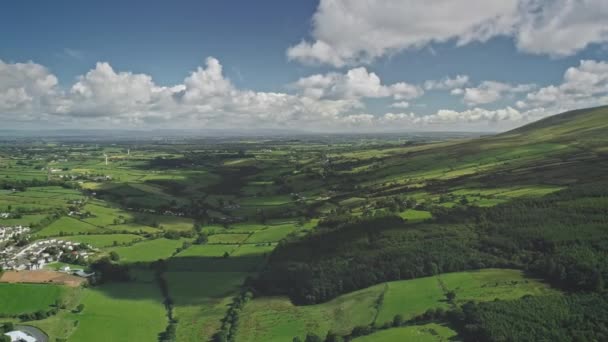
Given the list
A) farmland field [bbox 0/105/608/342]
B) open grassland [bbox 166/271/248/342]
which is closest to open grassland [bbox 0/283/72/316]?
farmland field [bbox 0/105/608/342]

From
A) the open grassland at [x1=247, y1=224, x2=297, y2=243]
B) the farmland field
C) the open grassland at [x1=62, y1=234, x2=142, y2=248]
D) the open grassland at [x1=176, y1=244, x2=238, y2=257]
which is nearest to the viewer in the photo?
the farmland field

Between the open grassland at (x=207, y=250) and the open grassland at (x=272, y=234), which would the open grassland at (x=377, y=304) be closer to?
the open grassland at (x=207, y=250)

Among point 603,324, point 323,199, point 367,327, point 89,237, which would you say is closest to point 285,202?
point 323,199

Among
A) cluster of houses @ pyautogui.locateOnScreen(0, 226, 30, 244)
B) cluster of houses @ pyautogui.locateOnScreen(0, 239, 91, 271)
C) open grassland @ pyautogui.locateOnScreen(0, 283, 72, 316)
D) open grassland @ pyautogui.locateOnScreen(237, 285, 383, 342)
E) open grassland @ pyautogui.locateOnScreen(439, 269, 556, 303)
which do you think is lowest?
open grassland @ pyautogui.locateOnScreen(237, 285, 383, 342)

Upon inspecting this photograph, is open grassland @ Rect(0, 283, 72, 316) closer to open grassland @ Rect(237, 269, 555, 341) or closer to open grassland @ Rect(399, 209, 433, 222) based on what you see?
open grassland @ Rect(237, 269, 555, 341)

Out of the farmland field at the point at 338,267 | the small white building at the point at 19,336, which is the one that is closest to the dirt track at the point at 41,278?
the farmland field at the point at 338,267

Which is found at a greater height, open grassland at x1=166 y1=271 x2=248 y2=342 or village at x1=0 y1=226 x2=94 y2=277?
village at x1=0 y1=226 x2=94 y2=277

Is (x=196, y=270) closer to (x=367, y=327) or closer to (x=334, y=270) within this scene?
(x=334, y=270)
